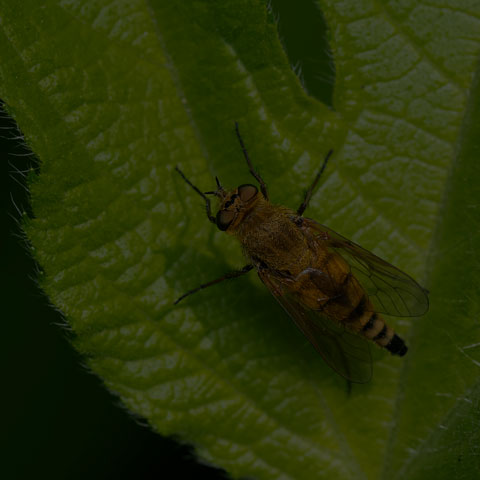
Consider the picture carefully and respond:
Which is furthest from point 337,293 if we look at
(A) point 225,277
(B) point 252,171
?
(B) point 252,171

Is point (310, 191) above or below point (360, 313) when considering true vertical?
above

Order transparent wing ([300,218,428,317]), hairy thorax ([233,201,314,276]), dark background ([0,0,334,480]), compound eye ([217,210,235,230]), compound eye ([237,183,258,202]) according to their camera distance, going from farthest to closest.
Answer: dark background ([0,0,334,480]) < hairy thorax ([233,201,314,276]) < compound eye ([237,183,258,202]) < compound eye ([217,210,235,230]) < transparent wing ([300,218,428,317])

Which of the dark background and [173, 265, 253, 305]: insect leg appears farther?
the dark background

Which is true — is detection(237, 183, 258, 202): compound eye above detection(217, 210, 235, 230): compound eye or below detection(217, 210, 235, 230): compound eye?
above

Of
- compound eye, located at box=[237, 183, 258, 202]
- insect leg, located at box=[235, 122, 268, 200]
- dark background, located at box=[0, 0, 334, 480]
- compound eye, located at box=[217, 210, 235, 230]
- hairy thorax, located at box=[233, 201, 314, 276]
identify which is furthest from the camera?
dark background, located at box=[0, 0, 334, 480]

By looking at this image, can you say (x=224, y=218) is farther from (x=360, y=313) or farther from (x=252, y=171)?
(x=360, y=313)

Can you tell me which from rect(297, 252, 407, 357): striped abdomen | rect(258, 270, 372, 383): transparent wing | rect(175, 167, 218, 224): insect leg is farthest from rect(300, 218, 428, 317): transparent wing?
rect(175, 167, 218, 224): insect leg

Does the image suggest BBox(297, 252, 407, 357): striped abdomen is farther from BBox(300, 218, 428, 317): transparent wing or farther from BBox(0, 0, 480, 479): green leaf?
BBox(0, 0, 480, 479): green leaf

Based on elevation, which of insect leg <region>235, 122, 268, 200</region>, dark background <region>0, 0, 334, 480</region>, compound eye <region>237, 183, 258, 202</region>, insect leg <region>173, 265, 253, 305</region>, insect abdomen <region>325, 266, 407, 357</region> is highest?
insect leg <region>235, 122, 268, 200</region>

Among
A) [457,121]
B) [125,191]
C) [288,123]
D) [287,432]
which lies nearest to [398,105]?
[457,121]
